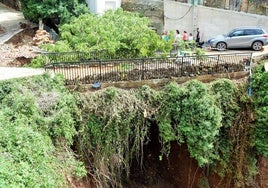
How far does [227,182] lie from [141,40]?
22.9ft

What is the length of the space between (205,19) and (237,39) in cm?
336

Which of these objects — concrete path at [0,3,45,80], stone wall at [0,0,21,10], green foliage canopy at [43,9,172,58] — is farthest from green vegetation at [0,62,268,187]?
stone wall at [0,0,21,10]

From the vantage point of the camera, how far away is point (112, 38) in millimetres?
15438

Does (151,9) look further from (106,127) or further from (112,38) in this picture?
(106,127)

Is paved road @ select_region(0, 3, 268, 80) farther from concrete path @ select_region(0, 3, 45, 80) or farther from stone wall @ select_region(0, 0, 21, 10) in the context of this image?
stone wall @ select_region(0, 0, 21, 10)

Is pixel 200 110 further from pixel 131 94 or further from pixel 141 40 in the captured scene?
pixel 141 40

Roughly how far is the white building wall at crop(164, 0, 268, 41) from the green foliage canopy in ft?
14.8

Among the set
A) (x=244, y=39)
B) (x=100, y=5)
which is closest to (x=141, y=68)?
(x=244, y=39)

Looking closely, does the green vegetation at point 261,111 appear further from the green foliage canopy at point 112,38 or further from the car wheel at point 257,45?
the car wheel at point 257,45

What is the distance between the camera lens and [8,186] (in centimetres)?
723

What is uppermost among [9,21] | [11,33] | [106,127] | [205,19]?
[9,21]

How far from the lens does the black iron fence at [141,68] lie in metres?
12.7

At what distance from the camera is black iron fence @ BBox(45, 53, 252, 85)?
12.7m

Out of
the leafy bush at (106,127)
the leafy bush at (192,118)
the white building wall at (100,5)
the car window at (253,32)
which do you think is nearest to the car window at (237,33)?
the car window at (253,32)
